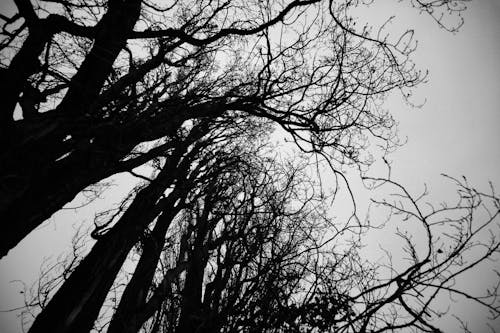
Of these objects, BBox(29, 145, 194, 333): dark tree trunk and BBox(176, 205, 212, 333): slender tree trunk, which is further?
BBox(176, 205, 212, 333): slender tree trunk

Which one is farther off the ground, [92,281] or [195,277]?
[195,277]

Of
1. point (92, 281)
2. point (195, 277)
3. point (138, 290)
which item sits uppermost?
point (195, 277)

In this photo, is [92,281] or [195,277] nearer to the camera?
[92,281]

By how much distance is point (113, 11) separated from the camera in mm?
3381

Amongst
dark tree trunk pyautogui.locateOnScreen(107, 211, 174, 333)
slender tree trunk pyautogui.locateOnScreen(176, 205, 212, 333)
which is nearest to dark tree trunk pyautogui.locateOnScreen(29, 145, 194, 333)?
dark tree trunk pyautogui.locateOnScreen(107, 211, 174, 333)

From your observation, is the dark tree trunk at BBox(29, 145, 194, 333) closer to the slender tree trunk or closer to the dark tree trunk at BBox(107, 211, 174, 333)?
the dark tree trunk at BBox(107, 211, 174, 333)

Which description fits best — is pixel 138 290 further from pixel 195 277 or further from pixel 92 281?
pixel 195 277

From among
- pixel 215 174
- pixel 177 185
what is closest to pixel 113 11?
pixel 177 185

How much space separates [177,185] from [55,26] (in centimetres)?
298

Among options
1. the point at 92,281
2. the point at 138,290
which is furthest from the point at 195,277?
the point at 92,281

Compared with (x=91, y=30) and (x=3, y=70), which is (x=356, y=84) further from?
(x=3, y=70)

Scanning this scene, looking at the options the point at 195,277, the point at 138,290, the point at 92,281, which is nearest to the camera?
the point at 92,281

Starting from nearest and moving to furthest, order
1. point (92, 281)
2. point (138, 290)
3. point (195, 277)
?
point (92, 281) < point (138, 290) < point (195, 277)

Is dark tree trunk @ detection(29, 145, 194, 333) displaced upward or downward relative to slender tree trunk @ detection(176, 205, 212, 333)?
downward
